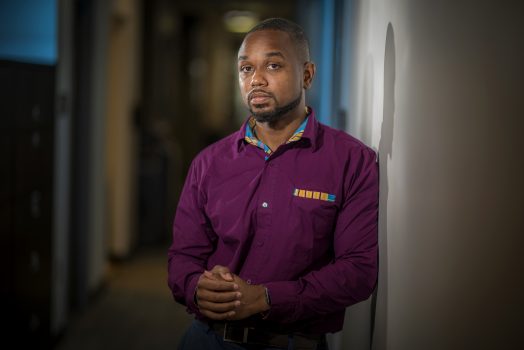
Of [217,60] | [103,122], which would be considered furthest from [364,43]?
[217,60]

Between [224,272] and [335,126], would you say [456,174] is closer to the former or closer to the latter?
[224,272]

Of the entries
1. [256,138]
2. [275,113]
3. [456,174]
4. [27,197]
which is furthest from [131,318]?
[456,174]

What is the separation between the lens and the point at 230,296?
4.75 ft

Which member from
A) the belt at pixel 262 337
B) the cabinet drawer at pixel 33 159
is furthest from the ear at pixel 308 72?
the cabinet drawer at pixel 33 159

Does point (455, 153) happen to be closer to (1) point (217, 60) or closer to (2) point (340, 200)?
(2) point (340, 200)

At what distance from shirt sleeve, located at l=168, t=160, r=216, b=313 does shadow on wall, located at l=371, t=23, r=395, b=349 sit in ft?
1.41

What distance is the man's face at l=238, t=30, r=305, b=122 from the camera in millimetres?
1540

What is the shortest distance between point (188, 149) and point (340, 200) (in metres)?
9.43

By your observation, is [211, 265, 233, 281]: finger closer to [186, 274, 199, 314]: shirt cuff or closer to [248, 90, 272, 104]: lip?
[186, 274, 199, 314]: shirt cuff

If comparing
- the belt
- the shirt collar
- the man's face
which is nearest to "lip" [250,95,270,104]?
the man's face

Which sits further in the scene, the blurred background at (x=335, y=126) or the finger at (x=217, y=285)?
the finger at (x=217, y=285)

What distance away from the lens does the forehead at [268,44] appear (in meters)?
1.54

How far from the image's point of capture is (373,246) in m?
1.49

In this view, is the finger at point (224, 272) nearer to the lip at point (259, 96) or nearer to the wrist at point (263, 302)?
the wrist at point (263, 302)
